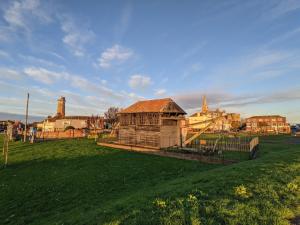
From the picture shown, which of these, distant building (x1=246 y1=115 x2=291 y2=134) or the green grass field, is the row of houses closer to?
distant building (x1=246 y1=115 x2=291 y2=134)

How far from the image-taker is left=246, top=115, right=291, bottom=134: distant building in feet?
301

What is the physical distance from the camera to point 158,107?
3188 cm

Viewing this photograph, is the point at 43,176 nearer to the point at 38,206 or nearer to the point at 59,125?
the point at 38,206

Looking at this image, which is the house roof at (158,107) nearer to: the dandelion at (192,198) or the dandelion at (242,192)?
the dandelion at (242,192)

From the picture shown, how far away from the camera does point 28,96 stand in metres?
44.8

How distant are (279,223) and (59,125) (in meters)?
84.3

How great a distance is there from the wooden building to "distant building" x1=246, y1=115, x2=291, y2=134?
72745 millimetres

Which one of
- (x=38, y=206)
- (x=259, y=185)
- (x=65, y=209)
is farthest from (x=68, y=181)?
(x=259, y=185)

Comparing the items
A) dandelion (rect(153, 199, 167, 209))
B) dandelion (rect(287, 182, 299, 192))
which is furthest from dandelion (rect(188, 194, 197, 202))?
dandelion (rect(287, 182, 299, 192))

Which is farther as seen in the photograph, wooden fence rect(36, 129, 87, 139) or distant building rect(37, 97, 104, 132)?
distant building rect(37, 97, 104, 132)

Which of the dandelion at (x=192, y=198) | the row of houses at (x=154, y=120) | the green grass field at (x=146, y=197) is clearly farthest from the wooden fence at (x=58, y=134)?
the dandelion at (x=192, y=198)

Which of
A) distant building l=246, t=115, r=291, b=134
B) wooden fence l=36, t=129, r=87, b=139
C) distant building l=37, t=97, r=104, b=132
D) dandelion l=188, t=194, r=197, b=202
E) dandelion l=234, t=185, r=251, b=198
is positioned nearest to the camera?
dandelion l=188, t=194, r=197, b=202

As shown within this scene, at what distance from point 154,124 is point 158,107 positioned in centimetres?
286

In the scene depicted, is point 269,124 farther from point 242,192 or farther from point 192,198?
point 192,198
